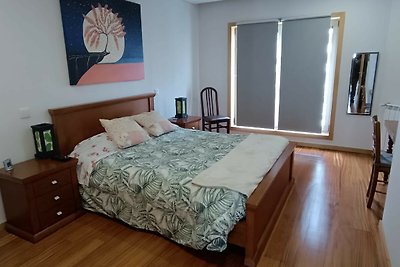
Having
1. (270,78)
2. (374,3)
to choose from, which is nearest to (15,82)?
(270,78)

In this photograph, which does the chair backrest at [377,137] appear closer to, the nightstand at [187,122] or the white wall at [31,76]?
the nightstand at [187,122]

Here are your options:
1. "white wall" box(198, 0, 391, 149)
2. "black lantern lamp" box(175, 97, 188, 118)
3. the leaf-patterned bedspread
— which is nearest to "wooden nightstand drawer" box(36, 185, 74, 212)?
the leaf-patterned bedspread

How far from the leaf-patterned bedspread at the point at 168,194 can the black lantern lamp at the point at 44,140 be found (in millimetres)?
485

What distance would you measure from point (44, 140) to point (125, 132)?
0.81 m

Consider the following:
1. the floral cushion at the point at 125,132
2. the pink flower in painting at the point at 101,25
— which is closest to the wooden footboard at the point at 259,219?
the floral cushion at the point at 125,132

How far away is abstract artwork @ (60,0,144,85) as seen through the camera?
9.64 feet

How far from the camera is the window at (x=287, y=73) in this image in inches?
172

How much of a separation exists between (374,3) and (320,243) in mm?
3598

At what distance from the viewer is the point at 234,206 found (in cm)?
191

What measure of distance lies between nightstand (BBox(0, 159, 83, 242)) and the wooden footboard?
5.33ft

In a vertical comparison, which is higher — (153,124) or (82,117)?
(82,117)

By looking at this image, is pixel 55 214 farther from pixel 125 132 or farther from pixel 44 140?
pixel 125 132

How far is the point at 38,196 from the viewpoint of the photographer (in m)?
2.33

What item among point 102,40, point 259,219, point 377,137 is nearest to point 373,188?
point 377,137
